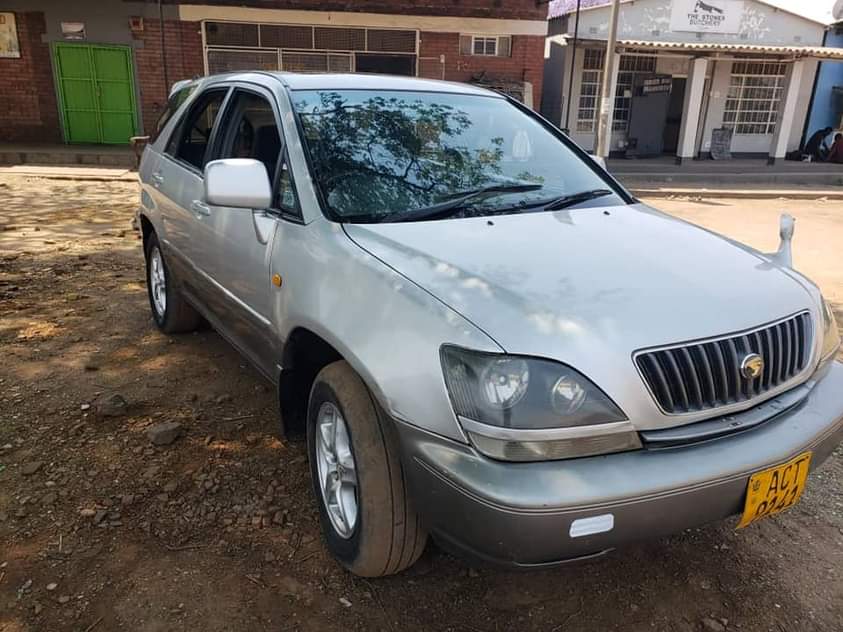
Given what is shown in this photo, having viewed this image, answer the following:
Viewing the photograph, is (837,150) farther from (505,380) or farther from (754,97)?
(505,380)

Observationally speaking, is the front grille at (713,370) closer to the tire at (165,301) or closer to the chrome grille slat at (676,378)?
the chrome grille slat at (676,378)

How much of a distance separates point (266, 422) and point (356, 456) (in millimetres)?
1520

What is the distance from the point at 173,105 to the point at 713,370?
3886 mm

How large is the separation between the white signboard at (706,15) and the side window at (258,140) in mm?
17343

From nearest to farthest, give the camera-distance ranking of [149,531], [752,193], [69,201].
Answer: [149,531]
[69,201]
[752,193]

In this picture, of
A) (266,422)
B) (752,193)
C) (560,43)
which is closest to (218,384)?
(266,422)

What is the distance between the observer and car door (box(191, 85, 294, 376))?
2.84 metres

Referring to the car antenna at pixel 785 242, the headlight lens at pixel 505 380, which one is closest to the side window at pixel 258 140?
the headlight lens at pixel 505 380

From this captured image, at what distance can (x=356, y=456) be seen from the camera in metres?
2.15

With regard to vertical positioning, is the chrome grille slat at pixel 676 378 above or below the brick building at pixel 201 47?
below

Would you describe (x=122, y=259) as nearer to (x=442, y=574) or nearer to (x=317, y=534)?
(x=317, y=534)

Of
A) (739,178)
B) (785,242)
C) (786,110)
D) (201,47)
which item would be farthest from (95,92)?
(786,110)

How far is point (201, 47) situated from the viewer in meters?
15.0

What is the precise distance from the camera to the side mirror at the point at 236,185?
8.48ft
